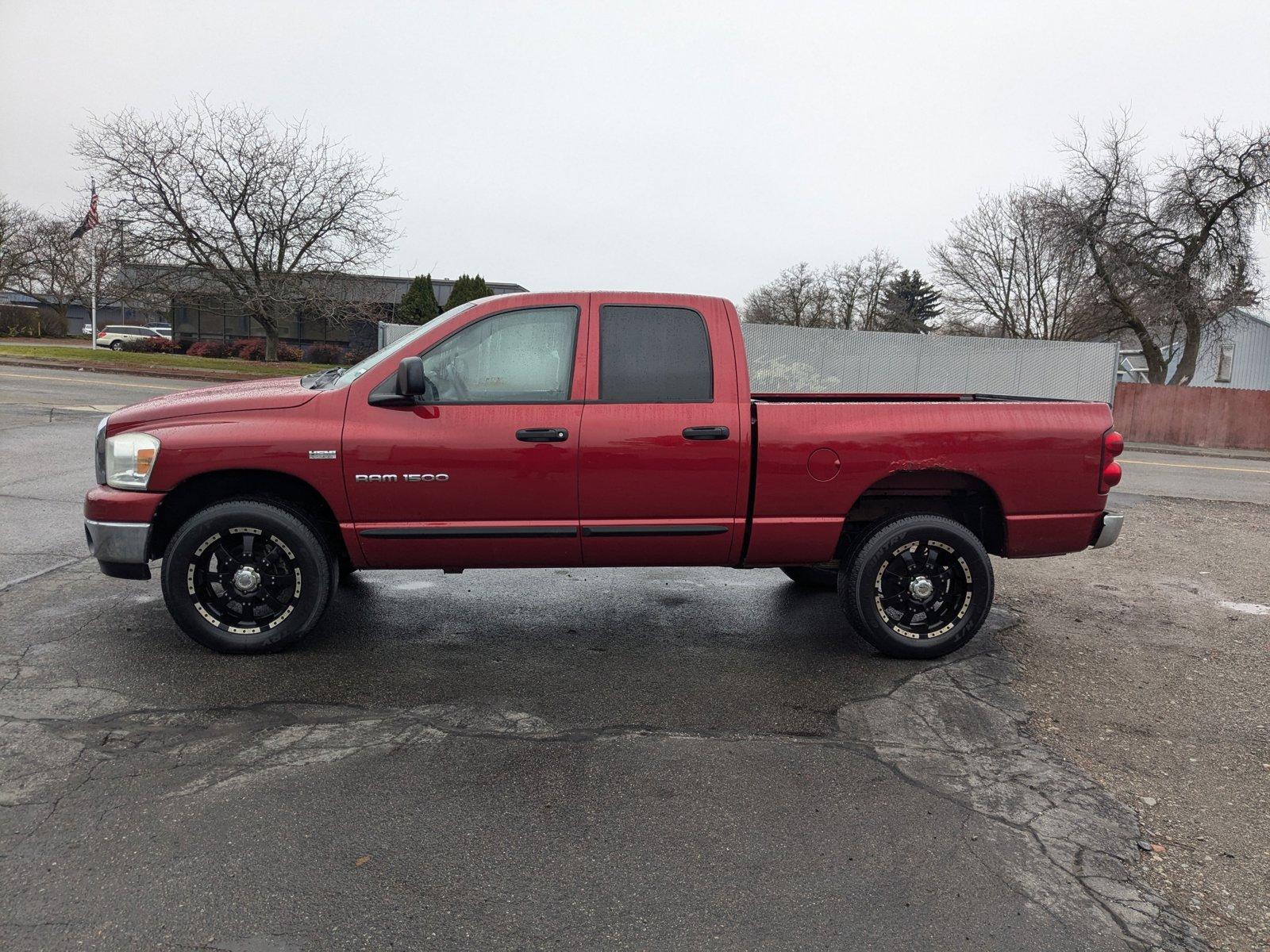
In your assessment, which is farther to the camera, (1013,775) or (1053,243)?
(1053,243)

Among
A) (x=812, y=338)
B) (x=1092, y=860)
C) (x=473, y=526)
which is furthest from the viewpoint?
(x=812, y=338)

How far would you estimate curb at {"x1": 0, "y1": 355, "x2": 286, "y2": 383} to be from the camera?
2733 centimetres

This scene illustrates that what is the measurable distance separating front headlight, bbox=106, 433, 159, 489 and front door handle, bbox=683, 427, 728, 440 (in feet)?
8.85

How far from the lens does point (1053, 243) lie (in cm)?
3212

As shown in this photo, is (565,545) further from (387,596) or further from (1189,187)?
(1189,187)

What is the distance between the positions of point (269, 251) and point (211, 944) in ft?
98.6

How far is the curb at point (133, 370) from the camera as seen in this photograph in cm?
2733

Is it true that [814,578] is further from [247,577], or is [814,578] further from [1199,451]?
[1199,451]

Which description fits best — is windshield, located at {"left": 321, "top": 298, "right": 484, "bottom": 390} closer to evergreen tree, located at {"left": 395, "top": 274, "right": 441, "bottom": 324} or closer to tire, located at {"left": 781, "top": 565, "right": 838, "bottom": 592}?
tire, located at {"left": 781, "top": 565, "right": 838, "bottom": 592}

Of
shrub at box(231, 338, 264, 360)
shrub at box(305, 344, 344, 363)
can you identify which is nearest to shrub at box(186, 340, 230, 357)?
shrub at box(231, 338, 264, 360)

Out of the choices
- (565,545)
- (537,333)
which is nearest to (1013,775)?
(565,545)

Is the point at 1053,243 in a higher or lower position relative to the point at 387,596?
higher

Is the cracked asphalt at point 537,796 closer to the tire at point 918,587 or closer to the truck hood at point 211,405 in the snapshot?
the tire at point 918,587

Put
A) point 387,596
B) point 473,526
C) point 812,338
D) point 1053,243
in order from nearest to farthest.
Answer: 1. point 473,526
2. point 387,596
3. point 812,338
4. point 1053,243
